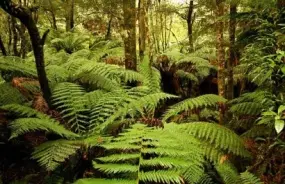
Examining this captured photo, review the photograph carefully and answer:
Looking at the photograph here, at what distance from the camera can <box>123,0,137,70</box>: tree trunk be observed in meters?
4.83

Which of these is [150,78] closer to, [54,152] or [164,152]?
[54,152]

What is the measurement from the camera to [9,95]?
344 centimetres

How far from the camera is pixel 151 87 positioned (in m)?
3.94

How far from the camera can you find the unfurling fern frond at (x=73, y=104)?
10.7 feet

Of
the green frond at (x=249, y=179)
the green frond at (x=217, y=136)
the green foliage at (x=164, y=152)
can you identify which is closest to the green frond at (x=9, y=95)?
the green foliage at (x=164, y=152)

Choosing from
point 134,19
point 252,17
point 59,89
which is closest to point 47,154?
point 59,89

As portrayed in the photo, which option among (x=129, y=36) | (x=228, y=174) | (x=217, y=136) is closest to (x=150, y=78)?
(x=129, y=36)

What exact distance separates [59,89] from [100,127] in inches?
30.0

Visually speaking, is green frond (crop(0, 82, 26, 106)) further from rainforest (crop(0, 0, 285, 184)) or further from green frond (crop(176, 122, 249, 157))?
green frond (crop(176, 122, 249, 157))

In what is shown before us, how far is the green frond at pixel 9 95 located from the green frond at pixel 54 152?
914 mm

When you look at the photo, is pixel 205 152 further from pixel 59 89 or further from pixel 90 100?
pixel 59 89

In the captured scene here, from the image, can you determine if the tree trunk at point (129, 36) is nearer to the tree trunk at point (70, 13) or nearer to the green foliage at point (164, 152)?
the green foliage at point (164, 152)

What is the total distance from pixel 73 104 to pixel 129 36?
1.82 m

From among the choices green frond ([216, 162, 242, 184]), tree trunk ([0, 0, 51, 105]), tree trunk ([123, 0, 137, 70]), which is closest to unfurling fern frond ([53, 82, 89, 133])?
tree trunk ([0, 0, 51, 105])
